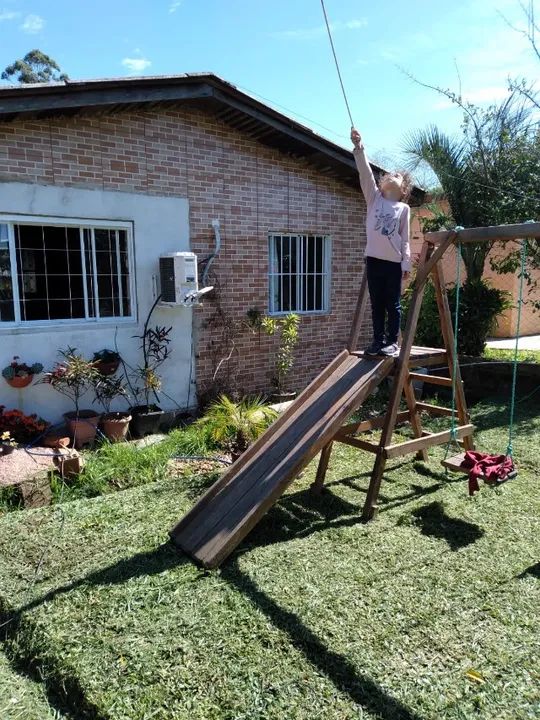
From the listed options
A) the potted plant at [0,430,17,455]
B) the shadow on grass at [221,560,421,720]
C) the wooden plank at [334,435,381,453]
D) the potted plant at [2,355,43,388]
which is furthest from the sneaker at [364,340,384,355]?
the potted plant at [2,355,43,388]

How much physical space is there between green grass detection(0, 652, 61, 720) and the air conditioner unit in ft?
14.8

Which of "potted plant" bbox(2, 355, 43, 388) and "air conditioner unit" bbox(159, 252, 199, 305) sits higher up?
"air conditioner unit" bbox(159, 252, 199, 305)

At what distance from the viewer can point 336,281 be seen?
Result: 29.0ft

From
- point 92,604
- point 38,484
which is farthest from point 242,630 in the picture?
point 38,484

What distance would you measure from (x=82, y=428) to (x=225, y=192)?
3.61 m

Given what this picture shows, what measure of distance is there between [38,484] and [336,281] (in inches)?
219

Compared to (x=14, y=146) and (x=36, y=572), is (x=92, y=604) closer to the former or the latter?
(x=36, y=572)

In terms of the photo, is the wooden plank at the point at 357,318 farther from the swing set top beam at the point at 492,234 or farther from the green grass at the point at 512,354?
the green grass at the point at 512,354

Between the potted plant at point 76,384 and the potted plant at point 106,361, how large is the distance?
0.13 m

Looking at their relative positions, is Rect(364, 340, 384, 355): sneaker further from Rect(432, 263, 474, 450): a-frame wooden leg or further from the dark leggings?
Rect(432, 263, 474, 450): a-frame wooden leg

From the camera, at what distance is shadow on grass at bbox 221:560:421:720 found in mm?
2498

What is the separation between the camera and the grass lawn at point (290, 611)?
258cm

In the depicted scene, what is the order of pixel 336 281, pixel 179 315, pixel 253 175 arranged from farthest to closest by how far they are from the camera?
pixel 336 281 < pixel 253 175 < pixel 179 315

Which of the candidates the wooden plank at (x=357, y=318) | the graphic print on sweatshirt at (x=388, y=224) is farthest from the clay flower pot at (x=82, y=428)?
the graphic print on sweatshirt at (x=388, y=224)
